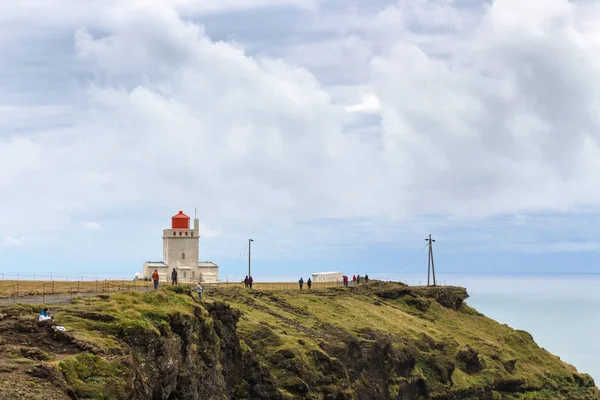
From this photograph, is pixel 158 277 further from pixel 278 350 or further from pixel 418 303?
pixel 418 303

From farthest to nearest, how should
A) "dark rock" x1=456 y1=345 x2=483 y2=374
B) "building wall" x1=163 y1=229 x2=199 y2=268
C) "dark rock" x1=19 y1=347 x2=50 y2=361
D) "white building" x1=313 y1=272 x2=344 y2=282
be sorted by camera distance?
"white building" x1=313 y1=272 x2=344 y2=282 < "building wall" x1=163 y1=229 x2=199 y2=268 < "dark rock" x1=456 y1=345 x2=483 y2=374 < "dark rock" x1=19 y1=347 x2=50 y2=361

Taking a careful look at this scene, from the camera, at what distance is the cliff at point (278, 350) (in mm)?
30312

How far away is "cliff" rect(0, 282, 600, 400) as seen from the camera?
30.3 metres

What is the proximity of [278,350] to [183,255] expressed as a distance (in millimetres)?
48113

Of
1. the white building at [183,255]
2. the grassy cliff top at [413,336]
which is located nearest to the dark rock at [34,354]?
the grassy cliff top at [413,336]

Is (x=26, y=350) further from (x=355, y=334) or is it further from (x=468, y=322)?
(x=468, y=322)

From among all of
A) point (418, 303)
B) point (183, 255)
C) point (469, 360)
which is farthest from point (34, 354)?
point (418, 303)

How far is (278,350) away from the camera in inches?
2276

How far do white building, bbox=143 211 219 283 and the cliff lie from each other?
16.7m

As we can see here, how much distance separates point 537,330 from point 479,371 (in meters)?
107

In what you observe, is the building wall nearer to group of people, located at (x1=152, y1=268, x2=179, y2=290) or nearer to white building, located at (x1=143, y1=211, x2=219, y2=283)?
white building, located at (x1=143, y1=211, x2=219, y2=283)

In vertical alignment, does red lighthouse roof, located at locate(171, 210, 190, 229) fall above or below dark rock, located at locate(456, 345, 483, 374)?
above

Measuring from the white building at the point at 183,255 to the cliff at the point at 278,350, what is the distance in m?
16.7

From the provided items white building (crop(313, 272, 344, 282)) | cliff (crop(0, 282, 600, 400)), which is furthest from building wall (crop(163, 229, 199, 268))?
white building (crop(313, 272, 344, 282))
